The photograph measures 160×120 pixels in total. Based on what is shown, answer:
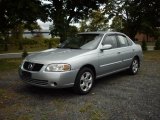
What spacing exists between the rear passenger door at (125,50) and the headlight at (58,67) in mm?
2630

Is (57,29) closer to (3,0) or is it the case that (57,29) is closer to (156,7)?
(3,0)

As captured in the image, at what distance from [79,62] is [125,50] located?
2587 millimetres

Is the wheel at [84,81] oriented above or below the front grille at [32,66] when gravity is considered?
below

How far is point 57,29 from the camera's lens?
17.5 meters

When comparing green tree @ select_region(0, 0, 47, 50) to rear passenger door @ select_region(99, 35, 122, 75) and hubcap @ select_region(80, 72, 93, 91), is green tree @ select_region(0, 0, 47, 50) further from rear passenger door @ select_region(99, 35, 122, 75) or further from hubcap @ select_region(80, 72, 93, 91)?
hubcap @ select_region(80, 72, 93, 91)

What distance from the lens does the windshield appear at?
7391 mm

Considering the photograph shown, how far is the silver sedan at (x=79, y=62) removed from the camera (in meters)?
6.19

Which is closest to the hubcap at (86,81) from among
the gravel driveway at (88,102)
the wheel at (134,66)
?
the gravel driveway at (88,102)

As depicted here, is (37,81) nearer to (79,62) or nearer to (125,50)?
(79,62)

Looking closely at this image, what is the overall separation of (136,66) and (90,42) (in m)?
2.63

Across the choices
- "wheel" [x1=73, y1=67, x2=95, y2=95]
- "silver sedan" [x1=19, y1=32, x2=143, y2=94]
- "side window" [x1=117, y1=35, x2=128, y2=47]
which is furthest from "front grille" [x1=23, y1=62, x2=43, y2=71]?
"side window" [x1=117, y1=35, x2=128, y2=47]

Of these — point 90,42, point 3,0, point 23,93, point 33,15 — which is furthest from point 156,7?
point 23,93

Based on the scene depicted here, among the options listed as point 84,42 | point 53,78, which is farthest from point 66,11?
point 53,78

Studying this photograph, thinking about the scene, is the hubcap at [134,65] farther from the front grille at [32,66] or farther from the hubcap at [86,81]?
the front grille at [32,66]
